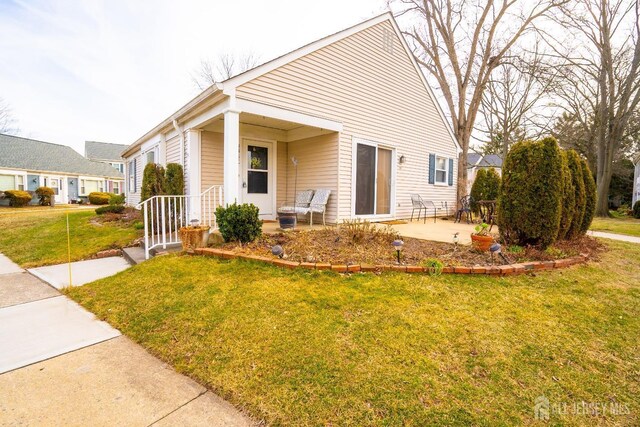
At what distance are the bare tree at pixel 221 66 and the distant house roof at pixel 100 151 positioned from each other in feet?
51.8

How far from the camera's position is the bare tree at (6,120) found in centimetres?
2722

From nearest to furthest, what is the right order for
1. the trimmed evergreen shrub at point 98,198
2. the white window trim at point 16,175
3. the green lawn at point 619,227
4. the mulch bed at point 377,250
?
the mulch bed at point 377,250
the green lawn at point 619,227
the white window trim at point 16,175
the trimmed evergreen shrub at point 98,198

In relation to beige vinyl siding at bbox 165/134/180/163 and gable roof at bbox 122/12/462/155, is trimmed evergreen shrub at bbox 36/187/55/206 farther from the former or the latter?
beige vinyl siding at bbox 165/134/180/163

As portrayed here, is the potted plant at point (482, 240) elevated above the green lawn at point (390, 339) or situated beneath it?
elevated above

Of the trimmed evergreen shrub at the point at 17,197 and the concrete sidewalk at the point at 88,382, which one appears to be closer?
the concrete sidewalk at the point at 88,382

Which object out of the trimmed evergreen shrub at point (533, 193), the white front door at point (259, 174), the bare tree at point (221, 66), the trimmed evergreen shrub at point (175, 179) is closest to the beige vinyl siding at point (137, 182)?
the trimmed evergreen shrub at point (175, 179)

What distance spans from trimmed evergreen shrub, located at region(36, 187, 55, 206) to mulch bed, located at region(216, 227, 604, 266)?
2210 cm

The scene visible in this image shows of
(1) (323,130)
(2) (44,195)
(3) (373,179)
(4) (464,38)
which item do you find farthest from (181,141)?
(2) (44,195)

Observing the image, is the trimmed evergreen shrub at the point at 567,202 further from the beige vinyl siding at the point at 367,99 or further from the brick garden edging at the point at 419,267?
the beige vinyl siding at the point at 367,99

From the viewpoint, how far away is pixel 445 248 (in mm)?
4812

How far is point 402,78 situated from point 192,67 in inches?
792

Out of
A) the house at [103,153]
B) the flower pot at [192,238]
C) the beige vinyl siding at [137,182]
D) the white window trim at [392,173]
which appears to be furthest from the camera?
the house at [103,153]

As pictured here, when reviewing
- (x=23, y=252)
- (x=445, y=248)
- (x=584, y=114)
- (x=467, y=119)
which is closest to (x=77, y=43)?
(x=23, y=252)

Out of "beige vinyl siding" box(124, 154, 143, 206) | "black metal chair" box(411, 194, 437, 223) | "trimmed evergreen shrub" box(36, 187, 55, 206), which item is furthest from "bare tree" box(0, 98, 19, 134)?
"black metal chair" box(411, 194, 437, 223)
